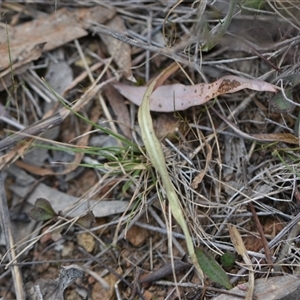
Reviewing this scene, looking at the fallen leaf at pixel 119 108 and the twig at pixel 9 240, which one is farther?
the fallen leaf at pixel 119 108

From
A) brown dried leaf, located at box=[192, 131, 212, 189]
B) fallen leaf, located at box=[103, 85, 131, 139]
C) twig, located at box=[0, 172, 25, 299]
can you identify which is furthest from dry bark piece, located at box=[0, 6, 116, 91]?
brown dried leaf, located at box=[192, 131, 212, 189]

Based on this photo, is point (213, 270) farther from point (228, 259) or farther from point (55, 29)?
point (55, 29)

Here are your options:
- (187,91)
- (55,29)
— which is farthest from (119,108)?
(55,29)

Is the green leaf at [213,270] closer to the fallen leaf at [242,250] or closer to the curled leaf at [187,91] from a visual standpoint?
the fallen leaf at [242,250]

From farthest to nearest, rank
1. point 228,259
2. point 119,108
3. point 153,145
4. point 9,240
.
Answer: point 119,108
point 9,240
point 228,259
point 153,145

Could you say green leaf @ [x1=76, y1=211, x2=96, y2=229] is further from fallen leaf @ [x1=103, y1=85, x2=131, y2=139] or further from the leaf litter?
fallen leaf @ [x1=103, y1=85, x2=131, y2=139]

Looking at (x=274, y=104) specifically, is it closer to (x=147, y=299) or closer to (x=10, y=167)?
(x=147, y=299)

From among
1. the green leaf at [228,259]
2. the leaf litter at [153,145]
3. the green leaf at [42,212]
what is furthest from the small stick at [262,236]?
the green leaf at [42,212]
